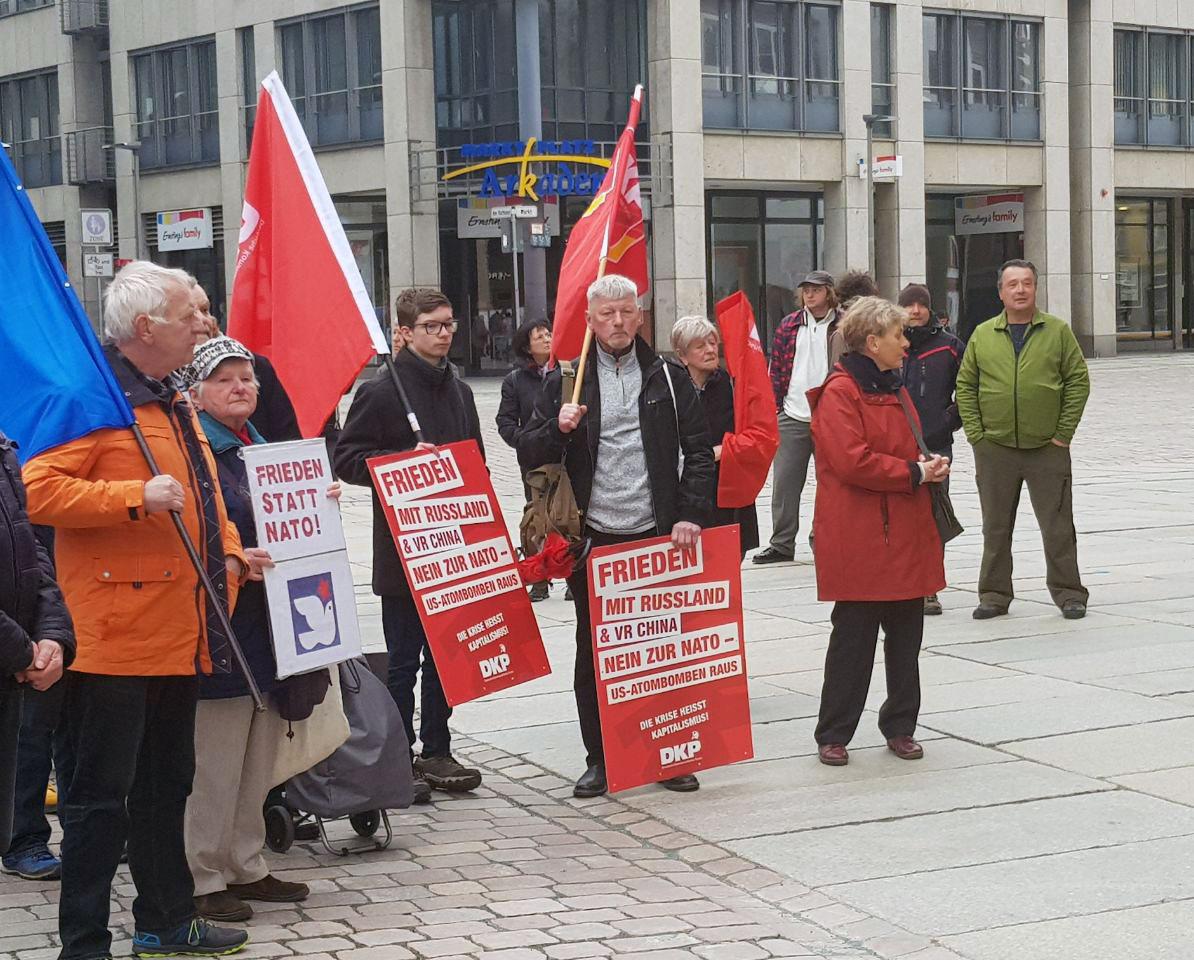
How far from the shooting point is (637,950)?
501cm

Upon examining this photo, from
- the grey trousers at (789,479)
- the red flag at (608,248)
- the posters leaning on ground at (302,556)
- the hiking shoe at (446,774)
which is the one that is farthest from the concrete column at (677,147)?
the posters leaning on ground at (302,556)

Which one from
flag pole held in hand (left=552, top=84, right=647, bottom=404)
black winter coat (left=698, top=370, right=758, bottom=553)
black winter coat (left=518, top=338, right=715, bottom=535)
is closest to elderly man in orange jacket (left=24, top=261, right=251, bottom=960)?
black winter coat (left=518, top=338, right=715, bottom=535)

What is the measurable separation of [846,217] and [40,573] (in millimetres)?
37755

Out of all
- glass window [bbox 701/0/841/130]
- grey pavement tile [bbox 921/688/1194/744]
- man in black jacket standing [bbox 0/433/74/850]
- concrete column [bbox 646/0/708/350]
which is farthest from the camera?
glass window [bbox 701/0/841/130]

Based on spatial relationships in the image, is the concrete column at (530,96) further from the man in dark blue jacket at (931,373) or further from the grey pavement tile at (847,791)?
the grey pavement tile at (847,791)

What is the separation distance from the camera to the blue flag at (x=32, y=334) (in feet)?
15.5

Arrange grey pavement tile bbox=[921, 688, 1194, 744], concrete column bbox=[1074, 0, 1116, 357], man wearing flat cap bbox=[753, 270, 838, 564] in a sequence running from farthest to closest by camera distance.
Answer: concrete column bbox=[1074, 0, 1116, 357] → man wearing flat cap bbox=[753, 270, 838, 564] → grey pavement tile bbox=[921, 688, 1194, 744]

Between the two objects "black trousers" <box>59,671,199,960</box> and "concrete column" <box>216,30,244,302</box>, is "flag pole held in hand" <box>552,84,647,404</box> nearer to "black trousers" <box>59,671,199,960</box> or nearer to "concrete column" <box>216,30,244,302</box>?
"black trousers" <box>59,671,199,960</box>

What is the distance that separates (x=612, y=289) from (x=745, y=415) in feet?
5.90

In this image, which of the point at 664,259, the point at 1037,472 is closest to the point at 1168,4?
the point at 664,259

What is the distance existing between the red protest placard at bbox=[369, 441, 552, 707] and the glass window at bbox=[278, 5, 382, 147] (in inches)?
1344

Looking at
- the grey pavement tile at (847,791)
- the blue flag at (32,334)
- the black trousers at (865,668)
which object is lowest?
the grey pavement tile at (847,791)

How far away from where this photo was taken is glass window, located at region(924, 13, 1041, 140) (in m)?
42.5

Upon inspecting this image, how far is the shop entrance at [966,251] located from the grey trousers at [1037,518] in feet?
115
